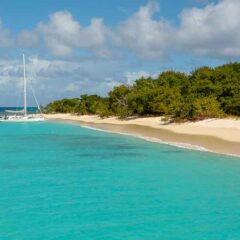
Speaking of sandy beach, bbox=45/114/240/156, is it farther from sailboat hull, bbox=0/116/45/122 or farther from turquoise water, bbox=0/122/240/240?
sailboat hull, bbox=0/116/45/122

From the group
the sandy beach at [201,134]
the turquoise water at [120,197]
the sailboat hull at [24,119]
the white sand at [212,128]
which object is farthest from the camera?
the sailboat hull at [24,119]

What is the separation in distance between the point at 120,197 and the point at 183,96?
53800mm

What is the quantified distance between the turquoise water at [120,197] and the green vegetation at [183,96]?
1149 inches

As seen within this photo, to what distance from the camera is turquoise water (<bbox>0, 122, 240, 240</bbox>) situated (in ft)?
43.1

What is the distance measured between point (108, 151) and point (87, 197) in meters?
15.5

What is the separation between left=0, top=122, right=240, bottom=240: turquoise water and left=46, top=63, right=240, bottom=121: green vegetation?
29.2 meters

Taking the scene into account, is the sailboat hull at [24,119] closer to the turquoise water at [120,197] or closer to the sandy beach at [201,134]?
the sandy beach at [201,134]

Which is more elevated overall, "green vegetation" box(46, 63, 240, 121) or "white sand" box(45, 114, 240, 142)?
"green vegetation" box(46, 63, 240, 121)

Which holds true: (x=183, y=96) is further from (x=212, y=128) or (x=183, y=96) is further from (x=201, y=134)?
(x=201, y=134)

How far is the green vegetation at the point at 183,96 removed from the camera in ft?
189

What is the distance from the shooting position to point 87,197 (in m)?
17.2

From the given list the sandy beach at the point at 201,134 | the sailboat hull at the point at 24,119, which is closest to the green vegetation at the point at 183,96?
the sandy beach at the point at 201,134

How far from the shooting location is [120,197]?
17219mm

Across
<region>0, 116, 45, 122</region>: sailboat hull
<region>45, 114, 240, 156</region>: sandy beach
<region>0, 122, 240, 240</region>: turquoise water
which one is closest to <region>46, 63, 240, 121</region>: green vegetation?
<region>45, 114, 240, 156</region>: sandy beach
